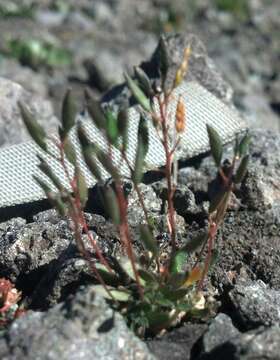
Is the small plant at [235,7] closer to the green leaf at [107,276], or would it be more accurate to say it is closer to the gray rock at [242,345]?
the green leaf at [107,276]

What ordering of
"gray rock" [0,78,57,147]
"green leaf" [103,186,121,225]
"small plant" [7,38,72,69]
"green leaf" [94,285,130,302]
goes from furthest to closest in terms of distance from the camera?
1. "small plant" [7,38,72,69]
2. "gray rock" [0,78,57,147]
3. "green leaf" [94,285,130,302]
4. "green leaf" [103,186,121,225]

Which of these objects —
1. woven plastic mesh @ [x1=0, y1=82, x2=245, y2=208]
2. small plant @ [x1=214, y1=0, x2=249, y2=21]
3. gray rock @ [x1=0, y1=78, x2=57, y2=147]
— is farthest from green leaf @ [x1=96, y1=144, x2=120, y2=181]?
small plant @ [x1=214, y1=0, x2=249, y2=21]

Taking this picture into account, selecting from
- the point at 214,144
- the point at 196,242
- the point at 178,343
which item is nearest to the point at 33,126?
the point at 214,144

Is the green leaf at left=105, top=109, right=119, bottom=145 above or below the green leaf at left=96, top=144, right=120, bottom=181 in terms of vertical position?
above

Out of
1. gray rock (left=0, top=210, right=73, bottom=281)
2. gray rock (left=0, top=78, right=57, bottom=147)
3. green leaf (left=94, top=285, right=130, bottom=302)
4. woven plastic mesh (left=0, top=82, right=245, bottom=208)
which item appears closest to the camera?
green leaf (left=94, top=285, right=130, bottom=302)

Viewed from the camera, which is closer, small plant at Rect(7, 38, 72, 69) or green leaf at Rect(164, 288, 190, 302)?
green leaf at Rect(164, 288, 190, 302)

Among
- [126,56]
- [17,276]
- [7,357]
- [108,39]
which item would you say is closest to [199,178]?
[17,276]

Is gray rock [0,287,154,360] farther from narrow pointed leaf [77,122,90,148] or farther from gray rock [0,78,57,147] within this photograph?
gray rock [0,78,57,147]
